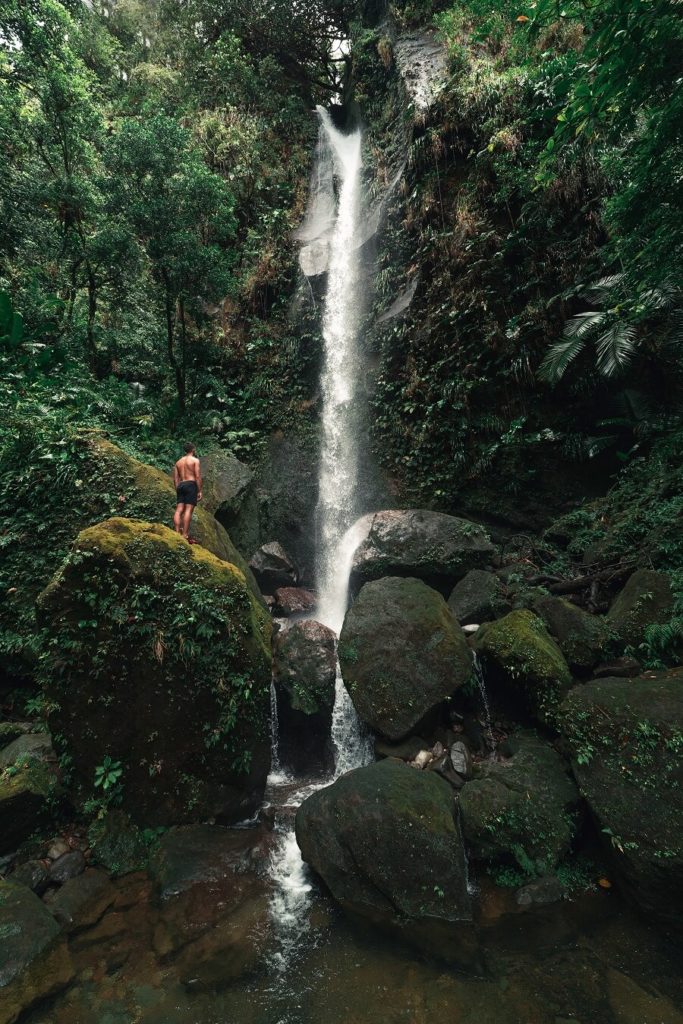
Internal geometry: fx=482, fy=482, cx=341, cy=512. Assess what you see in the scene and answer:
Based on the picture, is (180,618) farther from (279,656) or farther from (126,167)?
(126,167)

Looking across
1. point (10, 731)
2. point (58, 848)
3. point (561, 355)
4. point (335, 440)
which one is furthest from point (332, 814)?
point (335, 440)

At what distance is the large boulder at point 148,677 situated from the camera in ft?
15.6

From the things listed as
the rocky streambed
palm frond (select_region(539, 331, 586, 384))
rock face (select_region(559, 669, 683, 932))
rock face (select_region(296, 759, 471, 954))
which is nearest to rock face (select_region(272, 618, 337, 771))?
the rocky streambed

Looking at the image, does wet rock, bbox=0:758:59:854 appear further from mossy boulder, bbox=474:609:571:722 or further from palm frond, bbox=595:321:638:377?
palm frond, bbox=595:321:638:377

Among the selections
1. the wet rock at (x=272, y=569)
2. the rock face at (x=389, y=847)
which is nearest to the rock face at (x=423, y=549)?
the wet rock at (x=272, y=569)

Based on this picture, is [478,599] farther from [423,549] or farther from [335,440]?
[335,440]

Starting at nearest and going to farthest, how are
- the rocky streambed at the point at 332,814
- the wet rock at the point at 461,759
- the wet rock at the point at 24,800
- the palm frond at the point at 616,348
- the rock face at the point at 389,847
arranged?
the rocky streambed at the point at 332,814, the rock face at the point at 389,847, the wet rock at the point at 24,800, the wet rock at the point at 461,759, the palm frond at the point at 616,348

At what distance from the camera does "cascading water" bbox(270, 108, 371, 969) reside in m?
4.82

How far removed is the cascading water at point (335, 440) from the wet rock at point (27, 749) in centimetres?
258

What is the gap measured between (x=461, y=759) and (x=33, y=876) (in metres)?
4.29

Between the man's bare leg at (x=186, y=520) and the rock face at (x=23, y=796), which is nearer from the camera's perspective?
the rock face at (x=23, y=796)

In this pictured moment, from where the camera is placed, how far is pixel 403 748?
5.73 metres

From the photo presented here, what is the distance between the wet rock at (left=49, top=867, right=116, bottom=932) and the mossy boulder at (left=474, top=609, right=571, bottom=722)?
4608 mm

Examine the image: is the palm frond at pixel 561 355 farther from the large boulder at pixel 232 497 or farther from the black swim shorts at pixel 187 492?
the black swim shorts at pixel 187 492
